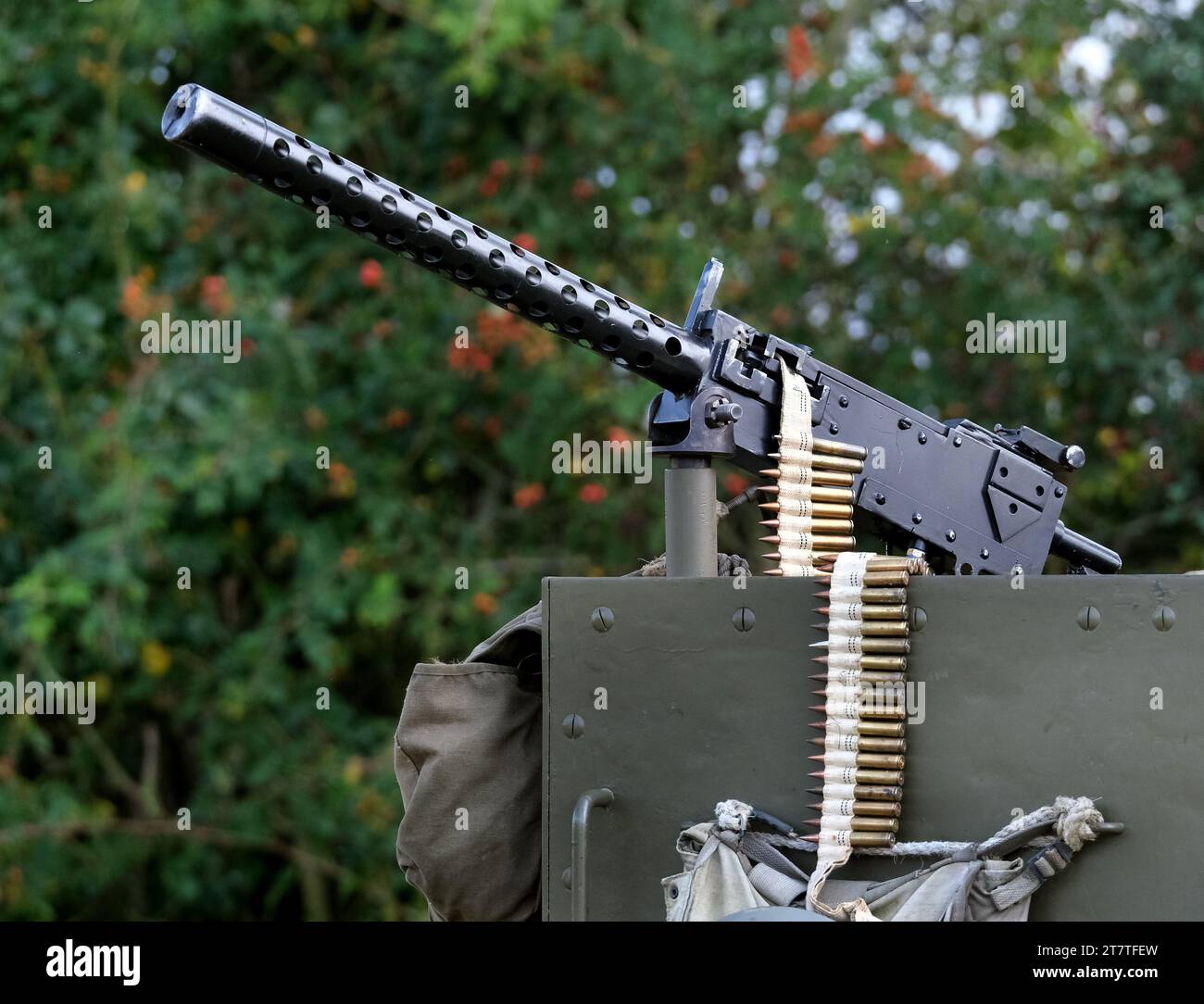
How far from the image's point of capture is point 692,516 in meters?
2.86

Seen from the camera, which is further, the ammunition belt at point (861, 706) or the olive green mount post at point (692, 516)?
the olive green mount post at point (692, 516)

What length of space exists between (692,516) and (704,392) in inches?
9.1

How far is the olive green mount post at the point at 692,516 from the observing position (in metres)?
2.85

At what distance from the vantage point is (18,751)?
22.7 ft

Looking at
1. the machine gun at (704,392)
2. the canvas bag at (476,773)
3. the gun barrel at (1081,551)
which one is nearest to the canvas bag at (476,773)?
the canvas bag at (476,773)

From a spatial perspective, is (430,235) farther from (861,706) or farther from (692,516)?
(861,706)

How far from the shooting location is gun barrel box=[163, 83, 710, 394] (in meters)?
2.63

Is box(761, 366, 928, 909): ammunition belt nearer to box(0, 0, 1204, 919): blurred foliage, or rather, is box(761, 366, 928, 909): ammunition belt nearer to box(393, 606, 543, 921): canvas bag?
box(393, 606, 543, 921): canvas bag

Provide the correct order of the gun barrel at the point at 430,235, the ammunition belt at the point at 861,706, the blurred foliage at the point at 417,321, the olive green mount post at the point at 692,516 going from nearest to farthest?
the ammunition belt at the point at 861,706 → the gun barrel at the point at 430,235 → the olive green mount post at the point at 692,516 → the blurred foliage at the point at 417,321

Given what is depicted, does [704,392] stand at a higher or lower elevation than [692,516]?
higher

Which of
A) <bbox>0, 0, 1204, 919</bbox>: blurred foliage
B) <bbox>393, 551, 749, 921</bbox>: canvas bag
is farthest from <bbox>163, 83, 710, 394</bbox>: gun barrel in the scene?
<bbox>0, 0, 1204, 919</bbox>: blurred foliage

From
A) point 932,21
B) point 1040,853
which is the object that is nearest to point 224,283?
point 932,21

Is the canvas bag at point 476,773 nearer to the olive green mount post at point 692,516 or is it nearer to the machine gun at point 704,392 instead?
the olive green mount post at point 692,516

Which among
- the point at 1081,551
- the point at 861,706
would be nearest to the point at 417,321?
the point at 1081,551
